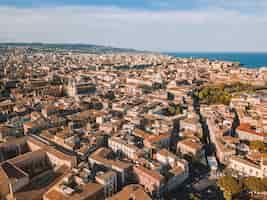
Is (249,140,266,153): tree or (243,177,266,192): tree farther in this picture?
(249,140,266,153): tree

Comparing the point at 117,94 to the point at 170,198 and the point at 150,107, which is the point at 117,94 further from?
the point at 170,198

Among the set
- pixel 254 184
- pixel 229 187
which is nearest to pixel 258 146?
pixel 254 184

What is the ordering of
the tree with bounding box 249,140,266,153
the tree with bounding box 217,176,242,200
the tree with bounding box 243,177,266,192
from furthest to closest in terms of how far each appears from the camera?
the tree with bounding box 249,140,266,153 → the tree with bounding box 243,177,266,192 → the tree with bounding box 217,176,242,200

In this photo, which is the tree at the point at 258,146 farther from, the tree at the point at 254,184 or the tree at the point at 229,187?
the tree at the point at 229,187

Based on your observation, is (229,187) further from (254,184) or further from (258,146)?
(258,146)

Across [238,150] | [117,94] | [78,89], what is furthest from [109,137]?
[78,89]

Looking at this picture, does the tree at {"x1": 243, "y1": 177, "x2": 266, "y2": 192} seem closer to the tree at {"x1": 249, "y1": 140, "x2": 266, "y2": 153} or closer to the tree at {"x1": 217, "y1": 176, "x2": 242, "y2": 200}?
the tree at {"x1": 217, "y1": 176, "x2": 242, "y2": 200}

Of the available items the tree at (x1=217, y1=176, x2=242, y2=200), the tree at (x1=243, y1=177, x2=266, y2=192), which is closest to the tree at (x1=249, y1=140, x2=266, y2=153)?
the tree at (x1=243, y1=177, x2=266, y2=192)
